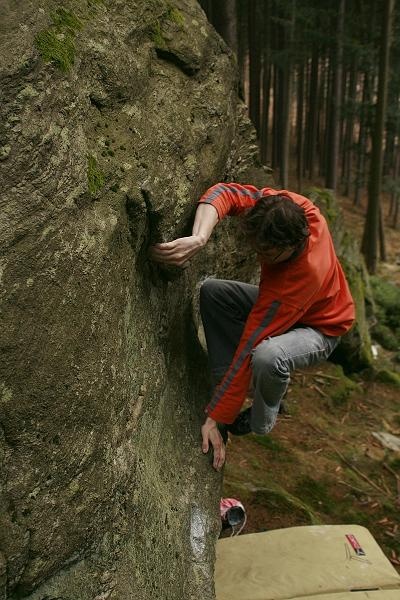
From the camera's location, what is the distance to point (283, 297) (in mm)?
3682

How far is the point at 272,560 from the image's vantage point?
427 centimetres

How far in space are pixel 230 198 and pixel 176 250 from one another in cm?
69

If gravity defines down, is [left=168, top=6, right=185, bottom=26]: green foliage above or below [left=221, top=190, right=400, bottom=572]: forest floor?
above

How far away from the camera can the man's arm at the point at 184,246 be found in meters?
3.49

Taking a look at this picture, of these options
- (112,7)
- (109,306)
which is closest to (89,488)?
(109,306)

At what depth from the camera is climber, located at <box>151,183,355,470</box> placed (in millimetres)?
3543

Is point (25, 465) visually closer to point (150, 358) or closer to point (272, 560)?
point (150, 358)

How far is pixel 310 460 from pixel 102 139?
4.42 metres

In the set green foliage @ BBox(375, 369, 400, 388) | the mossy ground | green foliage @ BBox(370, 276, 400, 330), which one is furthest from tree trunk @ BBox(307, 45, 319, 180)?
the mossy ground

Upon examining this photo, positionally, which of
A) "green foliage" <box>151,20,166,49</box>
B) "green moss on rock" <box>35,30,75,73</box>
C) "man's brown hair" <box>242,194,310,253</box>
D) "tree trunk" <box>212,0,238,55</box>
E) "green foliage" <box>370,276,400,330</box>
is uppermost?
"tree trunk" <box>212,0,238,55</box>

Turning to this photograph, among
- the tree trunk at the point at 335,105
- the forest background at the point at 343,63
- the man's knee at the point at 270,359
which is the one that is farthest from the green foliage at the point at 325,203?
the tree trunk at the point at 335,105

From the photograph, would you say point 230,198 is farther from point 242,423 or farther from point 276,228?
point 242,423

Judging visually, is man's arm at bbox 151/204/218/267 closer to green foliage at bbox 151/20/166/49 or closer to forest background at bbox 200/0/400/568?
green foliage at bbox 151/20/166/49

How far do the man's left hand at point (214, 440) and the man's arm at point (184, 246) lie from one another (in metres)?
1.19
